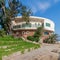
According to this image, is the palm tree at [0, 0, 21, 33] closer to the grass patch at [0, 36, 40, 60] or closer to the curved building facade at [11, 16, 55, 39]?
the curved building facade at [11, 16, 55, 39]

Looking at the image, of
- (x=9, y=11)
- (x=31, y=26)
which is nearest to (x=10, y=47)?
(x=9, y=11)

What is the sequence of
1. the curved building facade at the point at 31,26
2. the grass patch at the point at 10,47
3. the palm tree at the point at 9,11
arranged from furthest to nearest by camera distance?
the curved building facade at the point at 31,26, the palm tree at the point at 9,11, the grass patch at the point at 10,47

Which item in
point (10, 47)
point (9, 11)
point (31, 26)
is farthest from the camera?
point (31, 26)

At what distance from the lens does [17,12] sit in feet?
145

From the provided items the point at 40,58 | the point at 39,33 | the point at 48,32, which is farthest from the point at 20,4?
the point at 40,58

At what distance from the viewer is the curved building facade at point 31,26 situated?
174 ft

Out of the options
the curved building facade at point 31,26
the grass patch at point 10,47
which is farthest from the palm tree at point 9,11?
the grass patch at point 10,47

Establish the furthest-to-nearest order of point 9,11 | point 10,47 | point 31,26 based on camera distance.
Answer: point 31,26 → point 9,11 → point 10,47

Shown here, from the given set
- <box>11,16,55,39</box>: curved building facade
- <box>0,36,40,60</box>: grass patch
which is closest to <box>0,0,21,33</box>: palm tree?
<box>11,16,55,39</box>: curved building facade

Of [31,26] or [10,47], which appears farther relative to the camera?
[31,26]

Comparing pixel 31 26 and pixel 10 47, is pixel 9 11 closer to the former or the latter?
pixel 31 26

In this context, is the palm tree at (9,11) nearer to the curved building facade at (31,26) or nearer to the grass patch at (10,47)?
the curved building facade at (31,26)

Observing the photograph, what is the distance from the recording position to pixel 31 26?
53375 mm

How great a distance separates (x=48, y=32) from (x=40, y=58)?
48.0 metres
